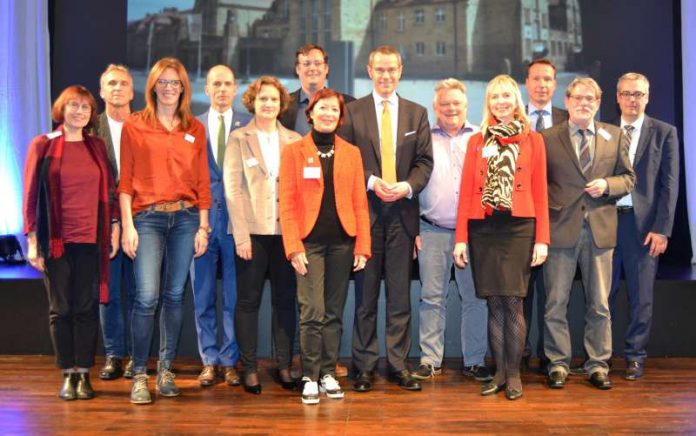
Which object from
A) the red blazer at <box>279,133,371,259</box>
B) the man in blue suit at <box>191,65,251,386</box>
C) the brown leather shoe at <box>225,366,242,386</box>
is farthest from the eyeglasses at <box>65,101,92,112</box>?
the brown leather shoe at <box>225,366,242,386</box>

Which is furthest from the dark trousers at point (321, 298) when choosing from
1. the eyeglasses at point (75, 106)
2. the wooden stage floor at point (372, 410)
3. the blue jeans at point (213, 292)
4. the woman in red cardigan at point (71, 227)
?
the eyeglasses at point (75, 106)

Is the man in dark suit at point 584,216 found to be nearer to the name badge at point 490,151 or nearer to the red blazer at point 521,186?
the red blazer at point 521,186

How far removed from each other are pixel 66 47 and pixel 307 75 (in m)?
2.97

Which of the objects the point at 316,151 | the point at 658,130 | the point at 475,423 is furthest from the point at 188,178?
the point at 658,130

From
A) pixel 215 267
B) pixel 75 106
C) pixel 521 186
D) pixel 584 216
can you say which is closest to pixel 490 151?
pixel 521 186

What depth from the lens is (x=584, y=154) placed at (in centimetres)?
447

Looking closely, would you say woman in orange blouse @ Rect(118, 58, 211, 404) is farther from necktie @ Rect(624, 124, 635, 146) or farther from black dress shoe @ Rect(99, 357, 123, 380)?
necktie @ Rect(624, 124, 635, 146)

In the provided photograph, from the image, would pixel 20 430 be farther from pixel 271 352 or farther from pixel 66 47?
pixel 66 47

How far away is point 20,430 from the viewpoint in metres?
3.64

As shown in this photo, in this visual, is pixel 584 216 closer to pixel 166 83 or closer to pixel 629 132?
pixel 629 132

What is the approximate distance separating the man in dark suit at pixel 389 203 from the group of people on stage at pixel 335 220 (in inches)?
0.4

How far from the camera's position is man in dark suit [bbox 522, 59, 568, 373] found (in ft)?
15.8

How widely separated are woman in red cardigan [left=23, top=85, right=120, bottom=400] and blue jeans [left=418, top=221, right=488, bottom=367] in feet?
5.49

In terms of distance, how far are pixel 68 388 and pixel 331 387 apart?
128 centimetres
